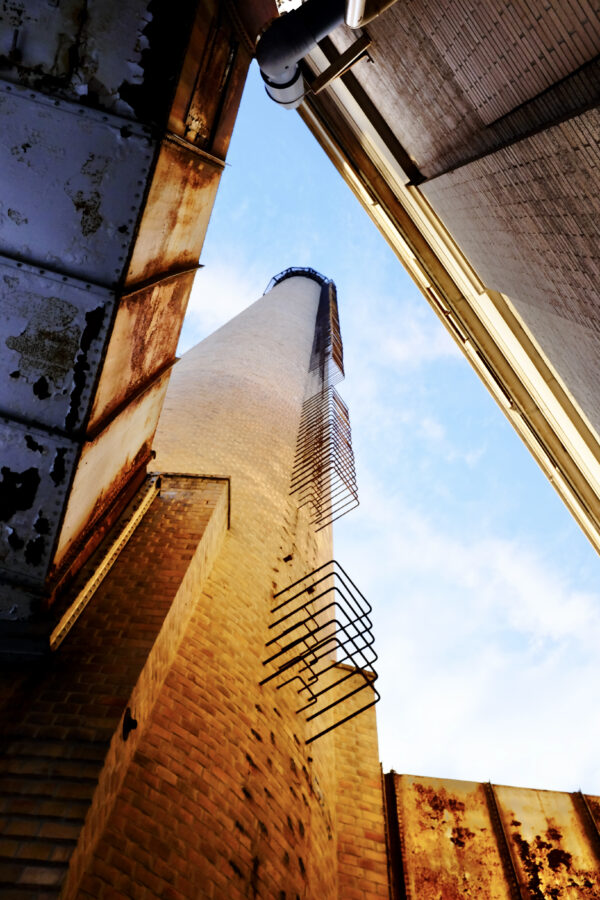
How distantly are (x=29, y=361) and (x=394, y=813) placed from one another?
234 inches

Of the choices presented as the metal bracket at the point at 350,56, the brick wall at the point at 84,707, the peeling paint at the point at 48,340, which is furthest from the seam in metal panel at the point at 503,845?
the metal bracket at the point at 350,56

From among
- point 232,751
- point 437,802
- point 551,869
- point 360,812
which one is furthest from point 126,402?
point 551,869

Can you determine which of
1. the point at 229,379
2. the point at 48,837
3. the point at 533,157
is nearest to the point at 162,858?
the point at 48,837

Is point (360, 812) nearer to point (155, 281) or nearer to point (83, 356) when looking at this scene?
point (83, 356)

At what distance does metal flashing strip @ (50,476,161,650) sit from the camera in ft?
11.3

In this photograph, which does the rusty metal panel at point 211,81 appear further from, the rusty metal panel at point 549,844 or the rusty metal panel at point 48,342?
the rusty metal panel at point 549,844

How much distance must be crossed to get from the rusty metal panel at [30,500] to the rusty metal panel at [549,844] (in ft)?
19.2

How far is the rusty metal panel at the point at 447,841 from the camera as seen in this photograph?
17.1ft

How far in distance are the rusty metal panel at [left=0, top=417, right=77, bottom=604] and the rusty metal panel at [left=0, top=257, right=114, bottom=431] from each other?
182 mm

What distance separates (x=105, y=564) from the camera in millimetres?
4098

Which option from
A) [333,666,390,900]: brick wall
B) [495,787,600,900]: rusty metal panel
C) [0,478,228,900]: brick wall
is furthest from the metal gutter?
[0,478,228,900]: brick wall

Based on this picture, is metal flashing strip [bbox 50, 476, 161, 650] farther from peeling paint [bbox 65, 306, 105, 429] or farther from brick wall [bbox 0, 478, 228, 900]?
peeling paint [bbox 65, 306, 105, 429]

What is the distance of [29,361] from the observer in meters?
3.06

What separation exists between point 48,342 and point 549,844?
23.4 ft
